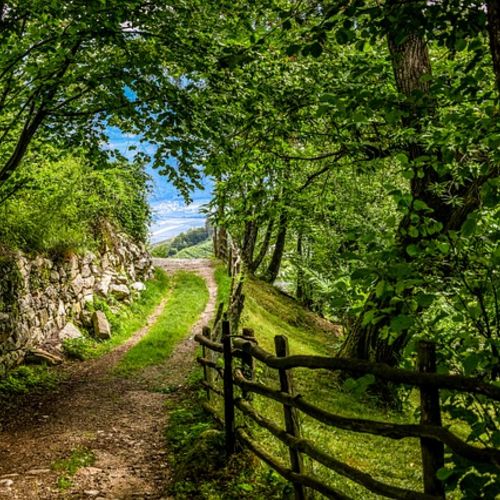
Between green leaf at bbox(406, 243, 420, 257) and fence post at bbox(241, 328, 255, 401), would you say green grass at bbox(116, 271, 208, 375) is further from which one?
green leaf at bbox(406, 243, 420, 257)

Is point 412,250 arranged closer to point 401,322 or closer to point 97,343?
point 401,322

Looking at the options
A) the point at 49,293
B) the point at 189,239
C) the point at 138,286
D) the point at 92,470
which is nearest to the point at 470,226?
the point at 92,470

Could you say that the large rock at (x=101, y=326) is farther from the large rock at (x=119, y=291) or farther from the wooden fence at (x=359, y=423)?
the wooden fence at (x=359, y=423)

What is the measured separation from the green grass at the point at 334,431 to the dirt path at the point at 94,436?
1672mm

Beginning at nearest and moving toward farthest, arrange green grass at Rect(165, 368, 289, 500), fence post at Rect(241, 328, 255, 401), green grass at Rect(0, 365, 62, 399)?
1. green grass at Rect(165, 368, 289, 500)
2. fence post at Rect(241, 328, 255, 401)
3. green grass at Rect(0, 365, 62, 399)

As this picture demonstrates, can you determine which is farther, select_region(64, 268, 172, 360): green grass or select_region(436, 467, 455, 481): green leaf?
select_region(64, 268, 172, 360): green grass

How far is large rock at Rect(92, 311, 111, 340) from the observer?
49.8ft

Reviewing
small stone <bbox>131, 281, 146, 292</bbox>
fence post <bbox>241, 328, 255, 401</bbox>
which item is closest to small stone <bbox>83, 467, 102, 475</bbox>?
fence post <bbox>241, 328, 255, 401</bbox>

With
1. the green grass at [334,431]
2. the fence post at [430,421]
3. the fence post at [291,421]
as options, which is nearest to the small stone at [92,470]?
the green grass at [334,431]

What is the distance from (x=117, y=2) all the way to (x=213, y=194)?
4328mm

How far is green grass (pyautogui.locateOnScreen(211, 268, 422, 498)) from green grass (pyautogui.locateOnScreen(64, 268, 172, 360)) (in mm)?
4427

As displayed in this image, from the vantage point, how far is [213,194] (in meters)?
10.4

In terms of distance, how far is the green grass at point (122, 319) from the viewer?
44.8 feet

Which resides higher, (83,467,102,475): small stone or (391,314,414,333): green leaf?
(391,314,414,333): green leaf
